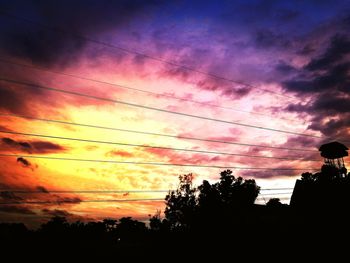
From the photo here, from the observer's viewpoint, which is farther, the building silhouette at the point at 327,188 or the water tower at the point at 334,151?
the water tower at the point at 334,151

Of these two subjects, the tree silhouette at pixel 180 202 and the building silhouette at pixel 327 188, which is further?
the tree silhouette at pixel 180 202

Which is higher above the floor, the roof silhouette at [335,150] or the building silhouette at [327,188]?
the roof silhouette at [335,150]

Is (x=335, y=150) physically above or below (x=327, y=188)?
above

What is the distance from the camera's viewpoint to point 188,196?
71.4 metres

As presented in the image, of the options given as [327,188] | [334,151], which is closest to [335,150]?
[334,151]

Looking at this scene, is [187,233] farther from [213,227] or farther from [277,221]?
[277,221]

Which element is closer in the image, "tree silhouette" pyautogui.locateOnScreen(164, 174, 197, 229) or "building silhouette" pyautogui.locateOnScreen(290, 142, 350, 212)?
"building silhouette" pyautogui.locateOnScreen(290, 142, 350, 212)

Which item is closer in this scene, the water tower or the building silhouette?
the building silhouette

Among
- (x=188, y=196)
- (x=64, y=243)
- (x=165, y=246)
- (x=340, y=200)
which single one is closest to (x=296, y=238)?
(x=165, y=246)

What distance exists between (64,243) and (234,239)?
31.5 ft

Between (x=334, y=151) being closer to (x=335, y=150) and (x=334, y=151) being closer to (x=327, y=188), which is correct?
(x=335, y=150)

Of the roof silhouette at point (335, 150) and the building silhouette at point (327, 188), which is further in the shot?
the roof silhouette at point (335, 150)

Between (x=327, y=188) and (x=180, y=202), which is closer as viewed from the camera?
(x=327, y=188)

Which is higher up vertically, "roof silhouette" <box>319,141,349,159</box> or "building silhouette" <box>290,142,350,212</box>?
"roof silhouette" <box>319,141,349,159</box>
